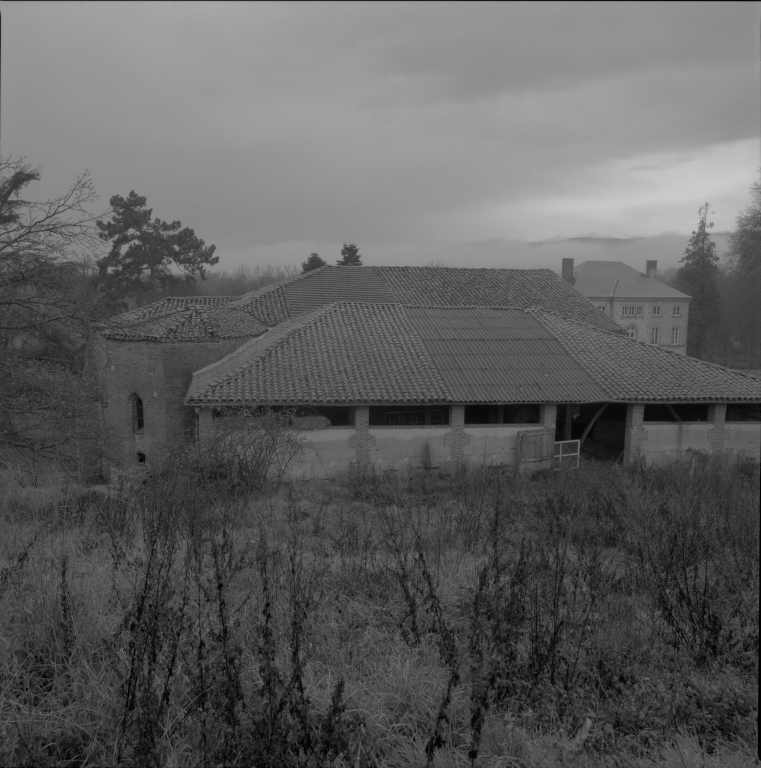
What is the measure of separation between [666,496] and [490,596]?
15.8 feet

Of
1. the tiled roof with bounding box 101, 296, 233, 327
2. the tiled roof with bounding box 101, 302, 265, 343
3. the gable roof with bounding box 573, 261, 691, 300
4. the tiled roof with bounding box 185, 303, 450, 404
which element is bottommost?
the tiled roof with bounding box 185, 303, 450, 404

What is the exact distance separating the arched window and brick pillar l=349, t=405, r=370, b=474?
7264mm

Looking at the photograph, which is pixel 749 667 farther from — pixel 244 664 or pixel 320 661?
pixel 244 664

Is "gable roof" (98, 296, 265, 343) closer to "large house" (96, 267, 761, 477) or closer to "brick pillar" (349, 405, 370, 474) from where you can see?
"large house" (96, 267, 761, 477)

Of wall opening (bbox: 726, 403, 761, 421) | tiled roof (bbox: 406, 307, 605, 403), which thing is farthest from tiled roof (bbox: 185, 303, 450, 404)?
wall opening (bbox: 726, 403, 761, 421)

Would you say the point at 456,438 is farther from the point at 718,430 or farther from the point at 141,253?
the point at 141,253

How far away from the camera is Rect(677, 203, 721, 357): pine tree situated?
158 feet

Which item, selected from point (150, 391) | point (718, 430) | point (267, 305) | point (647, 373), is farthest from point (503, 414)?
point (150, 391)

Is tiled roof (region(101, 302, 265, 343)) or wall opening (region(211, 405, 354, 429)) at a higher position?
tiled roof (region(101, 302, 265, 343))

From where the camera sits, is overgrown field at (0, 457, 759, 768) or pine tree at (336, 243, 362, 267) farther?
pine tree at (336, 243, 362, 267)

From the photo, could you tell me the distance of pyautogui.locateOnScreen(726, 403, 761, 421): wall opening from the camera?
69.1ft

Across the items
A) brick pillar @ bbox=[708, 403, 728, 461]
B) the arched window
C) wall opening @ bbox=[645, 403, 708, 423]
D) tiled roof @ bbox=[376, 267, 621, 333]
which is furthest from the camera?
tiled roof @ bbox=[376, 267, 621, 333]

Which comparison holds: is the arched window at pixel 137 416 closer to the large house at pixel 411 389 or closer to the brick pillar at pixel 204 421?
the large house at pixel 411 389

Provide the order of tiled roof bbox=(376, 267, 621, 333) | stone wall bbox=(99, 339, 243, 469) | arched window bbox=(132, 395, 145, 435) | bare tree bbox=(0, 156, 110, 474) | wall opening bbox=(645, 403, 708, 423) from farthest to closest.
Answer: tiled roof bbox=(376, 267, 621, 333) → wall opening bbox=(645, 403, 708, 423) → arched window bbox=(132, 395, 145, 435) → stone wall bbox=(99, 339, 243, 469) → bare tree bbox=(0, 156, 110, 474)
